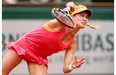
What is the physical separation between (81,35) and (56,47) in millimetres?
3637

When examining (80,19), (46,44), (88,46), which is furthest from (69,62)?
(88,46)

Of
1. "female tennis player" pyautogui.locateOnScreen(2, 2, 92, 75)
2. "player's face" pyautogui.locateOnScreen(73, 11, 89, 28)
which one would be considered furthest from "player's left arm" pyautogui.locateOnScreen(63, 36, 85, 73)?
"player's face" pyautogui.locateOnScreen(73, 11, 89, 28)

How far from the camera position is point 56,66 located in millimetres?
9586

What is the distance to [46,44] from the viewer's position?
605 cm

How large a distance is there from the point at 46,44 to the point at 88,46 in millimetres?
3704

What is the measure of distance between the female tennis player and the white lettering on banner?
3.29 metres

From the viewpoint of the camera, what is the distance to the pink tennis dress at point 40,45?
6.01 metres

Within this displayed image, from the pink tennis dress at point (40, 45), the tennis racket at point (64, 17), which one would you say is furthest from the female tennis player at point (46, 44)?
the tennis racket at point (64, 17)

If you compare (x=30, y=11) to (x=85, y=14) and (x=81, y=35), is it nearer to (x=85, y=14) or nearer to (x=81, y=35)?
(x=81, y=35)

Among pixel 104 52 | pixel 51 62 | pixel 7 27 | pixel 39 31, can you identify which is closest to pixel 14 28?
pixel 7 27

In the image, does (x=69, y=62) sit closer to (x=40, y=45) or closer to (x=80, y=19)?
(x=40, y=45)

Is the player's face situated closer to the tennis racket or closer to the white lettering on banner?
the tennis racket

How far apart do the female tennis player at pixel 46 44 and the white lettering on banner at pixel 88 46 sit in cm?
329

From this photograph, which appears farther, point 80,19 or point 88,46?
point 88,46
